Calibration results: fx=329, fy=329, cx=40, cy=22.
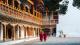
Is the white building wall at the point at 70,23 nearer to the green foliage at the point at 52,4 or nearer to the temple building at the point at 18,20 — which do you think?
the temple building at the point at 18,20

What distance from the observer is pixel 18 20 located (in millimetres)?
45844

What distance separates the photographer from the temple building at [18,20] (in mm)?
36562

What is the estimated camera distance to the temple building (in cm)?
3656

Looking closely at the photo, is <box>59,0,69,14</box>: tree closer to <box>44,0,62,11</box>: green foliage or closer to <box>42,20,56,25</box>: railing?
<box>44,0,62,11</box>: green foliage

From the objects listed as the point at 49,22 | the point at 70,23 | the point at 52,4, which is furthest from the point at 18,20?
the point at 70,23

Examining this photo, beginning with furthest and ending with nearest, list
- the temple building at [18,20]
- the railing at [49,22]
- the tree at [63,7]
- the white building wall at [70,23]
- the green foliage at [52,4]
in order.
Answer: the railing at [49,22] → the white building wall at [70,23] → the temple building at [18,20] → the tree at [63,7] → the green foliage at [52,4]

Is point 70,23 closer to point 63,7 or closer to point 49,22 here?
point 49,22

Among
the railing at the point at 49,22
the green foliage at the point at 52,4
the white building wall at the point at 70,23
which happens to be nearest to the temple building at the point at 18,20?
the railing at the point at 49,22

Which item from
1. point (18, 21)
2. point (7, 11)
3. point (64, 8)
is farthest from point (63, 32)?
point (64, 8)

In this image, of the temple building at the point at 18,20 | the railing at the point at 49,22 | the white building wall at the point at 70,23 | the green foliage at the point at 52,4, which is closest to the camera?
the green foliage at the point at 52,4

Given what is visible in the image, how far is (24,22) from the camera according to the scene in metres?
51.4

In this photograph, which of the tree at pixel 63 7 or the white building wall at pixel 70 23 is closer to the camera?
the tree at pixel 63 7

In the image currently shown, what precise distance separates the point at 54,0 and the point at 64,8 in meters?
1.82

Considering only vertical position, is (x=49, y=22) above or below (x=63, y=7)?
above
